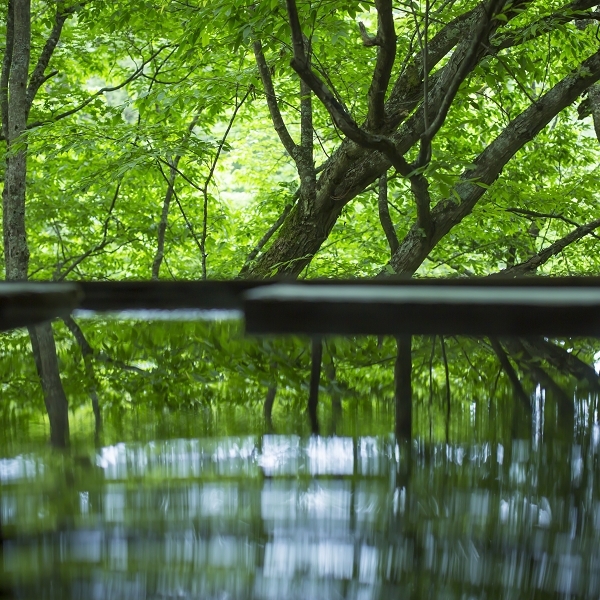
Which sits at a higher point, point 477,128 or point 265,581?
point 477,128

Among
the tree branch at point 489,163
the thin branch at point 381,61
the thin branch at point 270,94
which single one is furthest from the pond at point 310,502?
the thin branch at point 270,94

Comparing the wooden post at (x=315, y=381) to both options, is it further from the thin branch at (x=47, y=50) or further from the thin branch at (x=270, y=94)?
the thin branch at (x=47, y=50)

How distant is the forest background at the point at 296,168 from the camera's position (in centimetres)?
55

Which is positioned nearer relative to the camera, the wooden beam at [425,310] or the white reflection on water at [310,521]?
the white reflection on water at [310,521]

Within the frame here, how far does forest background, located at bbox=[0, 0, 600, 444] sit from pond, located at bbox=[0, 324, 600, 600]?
0.03m

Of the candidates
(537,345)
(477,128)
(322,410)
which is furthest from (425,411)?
(477,128)

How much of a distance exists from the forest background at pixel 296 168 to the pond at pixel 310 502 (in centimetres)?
3

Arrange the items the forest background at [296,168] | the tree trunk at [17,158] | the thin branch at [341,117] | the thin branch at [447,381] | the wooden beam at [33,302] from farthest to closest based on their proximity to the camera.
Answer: the tree trunk at [17,158] < the thin branch at [341,117] < the wooden beam at [33,302] < the forest background at [296,168] < the thin branch at [447,381]

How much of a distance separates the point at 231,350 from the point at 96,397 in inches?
6.5

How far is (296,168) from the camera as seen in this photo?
426 centimetres

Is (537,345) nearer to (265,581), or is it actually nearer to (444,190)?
(265,581)

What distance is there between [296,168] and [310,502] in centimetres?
402

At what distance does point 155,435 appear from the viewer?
1.40 feet

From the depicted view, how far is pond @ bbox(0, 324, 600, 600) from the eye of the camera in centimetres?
31
